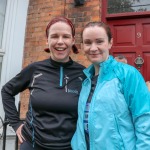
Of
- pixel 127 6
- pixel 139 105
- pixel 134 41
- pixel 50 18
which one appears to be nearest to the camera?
pixel 139 105

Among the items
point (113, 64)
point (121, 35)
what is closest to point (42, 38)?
point (121, 35)

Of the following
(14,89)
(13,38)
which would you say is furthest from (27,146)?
(13,38)

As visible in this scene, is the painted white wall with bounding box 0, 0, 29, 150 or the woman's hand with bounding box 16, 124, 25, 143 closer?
the woman's hand with bounding box 16, 124, 25, 143

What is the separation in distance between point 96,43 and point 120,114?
55 centimetres

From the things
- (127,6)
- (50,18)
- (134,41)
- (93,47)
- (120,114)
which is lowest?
(120,114)

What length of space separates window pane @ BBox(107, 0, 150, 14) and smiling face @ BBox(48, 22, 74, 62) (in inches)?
97.4

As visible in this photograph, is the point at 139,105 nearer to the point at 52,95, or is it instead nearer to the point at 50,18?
the point at 52,95

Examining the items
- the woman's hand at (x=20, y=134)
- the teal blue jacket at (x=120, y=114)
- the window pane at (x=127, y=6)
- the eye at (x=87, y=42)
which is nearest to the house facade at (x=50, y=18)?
the window pane at (x=127, y=6)

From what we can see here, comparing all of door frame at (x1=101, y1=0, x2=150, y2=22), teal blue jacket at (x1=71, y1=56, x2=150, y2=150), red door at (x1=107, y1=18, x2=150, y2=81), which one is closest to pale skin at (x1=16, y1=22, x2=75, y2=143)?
teal blue jacket at (x1=71, y1=56, x2=150, y2=150)

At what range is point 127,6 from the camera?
4242mm

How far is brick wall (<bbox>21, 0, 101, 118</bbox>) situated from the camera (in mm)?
4129

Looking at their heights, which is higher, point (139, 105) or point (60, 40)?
point (60, 40)

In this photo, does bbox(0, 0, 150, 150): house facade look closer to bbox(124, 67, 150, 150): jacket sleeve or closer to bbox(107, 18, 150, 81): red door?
bbox(107, 18, 150, 81): red door

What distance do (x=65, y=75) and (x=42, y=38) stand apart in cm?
247
